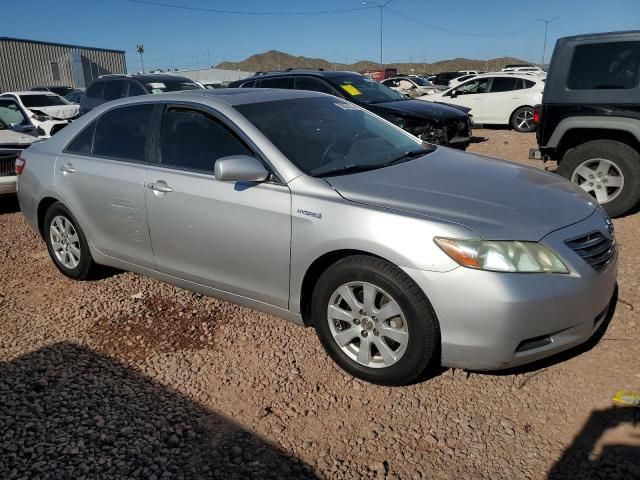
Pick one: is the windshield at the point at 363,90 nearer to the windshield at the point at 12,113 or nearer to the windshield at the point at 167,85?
the windshield at the point at 167,85

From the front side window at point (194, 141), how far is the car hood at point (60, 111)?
11.7 metres

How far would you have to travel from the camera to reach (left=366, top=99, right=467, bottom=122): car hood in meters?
8.84

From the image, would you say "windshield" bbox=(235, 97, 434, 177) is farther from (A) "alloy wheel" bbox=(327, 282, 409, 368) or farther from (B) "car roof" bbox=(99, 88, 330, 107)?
(A) "alloy wheel" bbox=(327, 282, 409, 368)

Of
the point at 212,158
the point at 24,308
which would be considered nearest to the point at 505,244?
the point at 212,158

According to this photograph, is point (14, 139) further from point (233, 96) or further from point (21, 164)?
point (233, 96)

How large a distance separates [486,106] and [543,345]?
13067mm

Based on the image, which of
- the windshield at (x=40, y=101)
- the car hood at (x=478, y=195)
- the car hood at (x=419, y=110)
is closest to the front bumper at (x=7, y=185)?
the car hood at (x=419, y=110)

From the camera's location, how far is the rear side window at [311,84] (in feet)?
30.7

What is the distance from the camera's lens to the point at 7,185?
7293 mm

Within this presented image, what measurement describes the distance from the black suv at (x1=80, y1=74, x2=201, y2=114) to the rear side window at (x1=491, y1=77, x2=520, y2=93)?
795 centimetres

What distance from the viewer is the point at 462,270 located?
263 centimetres

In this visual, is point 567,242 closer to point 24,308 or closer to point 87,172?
point 87,172

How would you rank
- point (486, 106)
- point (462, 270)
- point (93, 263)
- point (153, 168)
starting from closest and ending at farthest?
point (462, 270) → point (153, 168) → point (93, 263) → point (486, 106)

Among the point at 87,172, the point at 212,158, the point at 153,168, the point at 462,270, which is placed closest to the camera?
the point at 462,270
